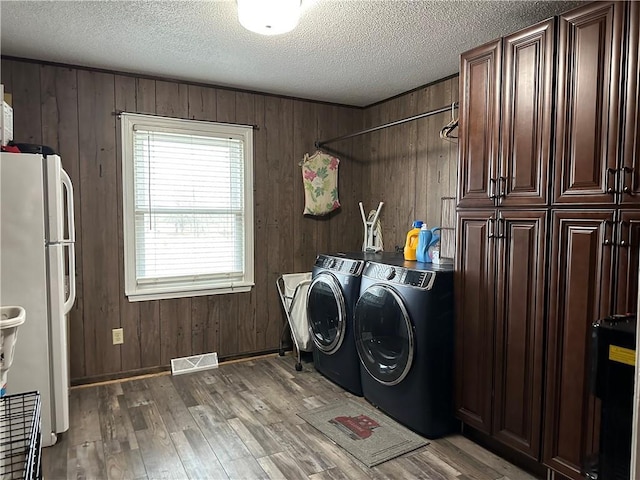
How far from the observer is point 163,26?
8.05 ft

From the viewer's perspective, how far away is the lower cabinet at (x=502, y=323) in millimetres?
2068

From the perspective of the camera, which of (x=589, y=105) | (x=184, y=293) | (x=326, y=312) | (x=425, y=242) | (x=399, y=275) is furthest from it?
(x=184, y=293)

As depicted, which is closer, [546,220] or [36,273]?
[546,220]

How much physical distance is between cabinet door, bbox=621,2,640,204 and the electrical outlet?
3.31 meters

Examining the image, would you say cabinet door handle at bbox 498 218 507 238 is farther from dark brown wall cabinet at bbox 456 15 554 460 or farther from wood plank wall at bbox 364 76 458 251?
wood plank wall at bbox 364 76 458 251

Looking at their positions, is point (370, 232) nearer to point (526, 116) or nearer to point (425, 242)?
point (425, 242)

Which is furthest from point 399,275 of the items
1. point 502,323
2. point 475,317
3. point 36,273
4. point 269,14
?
point 36,273

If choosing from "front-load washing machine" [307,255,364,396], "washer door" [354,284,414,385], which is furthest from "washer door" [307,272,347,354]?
"washer door" [354,284,414,385]

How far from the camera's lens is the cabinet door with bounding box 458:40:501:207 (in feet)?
7.35

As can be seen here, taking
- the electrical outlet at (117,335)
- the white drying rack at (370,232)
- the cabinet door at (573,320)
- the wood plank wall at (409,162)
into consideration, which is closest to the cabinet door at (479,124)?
the cabinet door at (573,320)

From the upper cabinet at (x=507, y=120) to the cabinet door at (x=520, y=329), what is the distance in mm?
157

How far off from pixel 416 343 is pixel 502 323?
47cm

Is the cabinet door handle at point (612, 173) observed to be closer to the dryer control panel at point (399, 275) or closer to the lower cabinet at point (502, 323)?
the lower cabinet at point (502, 323)

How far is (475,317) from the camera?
235 centimetres
